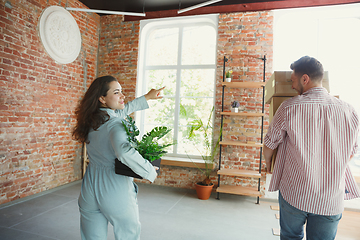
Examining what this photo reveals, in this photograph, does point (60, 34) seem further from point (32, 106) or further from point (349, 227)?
point (349, 227)

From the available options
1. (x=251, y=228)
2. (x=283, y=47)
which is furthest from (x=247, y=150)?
(x=283, y=47)

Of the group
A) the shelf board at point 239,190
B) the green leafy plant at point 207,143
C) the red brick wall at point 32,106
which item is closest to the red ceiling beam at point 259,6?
the green leafy plant at point 207,143

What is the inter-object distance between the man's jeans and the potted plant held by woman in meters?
2.61

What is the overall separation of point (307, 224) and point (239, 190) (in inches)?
103

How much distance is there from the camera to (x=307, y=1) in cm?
419

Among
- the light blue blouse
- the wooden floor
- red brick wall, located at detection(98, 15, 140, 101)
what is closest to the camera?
the light blue blouse

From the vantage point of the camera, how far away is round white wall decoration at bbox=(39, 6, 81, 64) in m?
3.96

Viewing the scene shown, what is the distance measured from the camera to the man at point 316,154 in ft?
4.57

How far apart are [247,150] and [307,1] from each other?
2848mm

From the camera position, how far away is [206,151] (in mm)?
4559

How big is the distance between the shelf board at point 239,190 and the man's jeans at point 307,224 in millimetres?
2436

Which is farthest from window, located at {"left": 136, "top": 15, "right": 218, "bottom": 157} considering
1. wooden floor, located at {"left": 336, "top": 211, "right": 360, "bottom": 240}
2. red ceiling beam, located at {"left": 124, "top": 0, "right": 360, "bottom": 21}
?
wooden floor, located at {"left": 336, "top": 211, "right": 360, "bottom": 240}

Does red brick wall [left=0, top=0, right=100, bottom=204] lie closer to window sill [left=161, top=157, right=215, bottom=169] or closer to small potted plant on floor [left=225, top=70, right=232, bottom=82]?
window sill [left=161, top=157, right=215, bottom=169]

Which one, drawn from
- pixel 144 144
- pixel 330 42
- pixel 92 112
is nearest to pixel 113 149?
pixel 144 144
